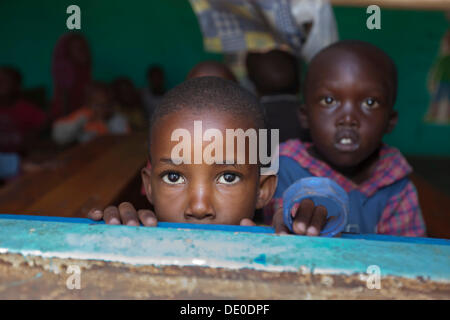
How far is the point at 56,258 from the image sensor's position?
1.48 feet

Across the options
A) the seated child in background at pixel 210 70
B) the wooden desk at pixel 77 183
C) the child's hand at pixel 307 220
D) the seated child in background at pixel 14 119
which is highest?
the seated child in background at pixel 210 70

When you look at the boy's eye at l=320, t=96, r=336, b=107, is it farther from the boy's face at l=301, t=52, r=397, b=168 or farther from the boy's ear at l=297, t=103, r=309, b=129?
the boy's ear at l=297, t=103, r=309, b=129

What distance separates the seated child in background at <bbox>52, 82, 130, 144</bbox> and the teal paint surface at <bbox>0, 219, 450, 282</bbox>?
7.86ft

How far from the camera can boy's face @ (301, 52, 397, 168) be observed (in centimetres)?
121

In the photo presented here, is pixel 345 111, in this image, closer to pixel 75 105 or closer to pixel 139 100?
pixel 75 105

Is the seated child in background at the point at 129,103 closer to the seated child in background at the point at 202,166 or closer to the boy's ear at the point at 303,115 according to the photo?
the boy's ear at the point at 303,115

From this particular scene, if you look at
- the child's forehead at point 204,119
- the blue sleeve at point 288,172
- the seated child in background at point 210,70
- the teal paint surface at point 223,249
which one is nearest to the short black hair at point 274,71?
the seated child in background at point 210,70

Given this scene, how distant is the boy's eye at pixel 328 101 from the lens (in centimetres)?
126

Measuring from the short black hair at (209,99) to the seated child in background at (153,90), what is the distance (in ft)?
13.7

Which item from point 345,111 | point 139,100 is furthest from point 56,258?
point 139,100

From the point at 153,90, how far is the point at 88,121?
2.11 m

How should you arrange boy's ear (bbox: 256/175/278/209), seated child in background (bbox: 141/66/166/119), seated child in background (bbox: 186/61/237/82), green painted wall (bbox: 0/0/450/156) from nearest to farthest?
1. boy's ear (bbox: 256/175/278/209)
2. seated child in background (bbox: 186/61/237/82)
3. seated child in background (bbox: 141/66/166/119)
4. green painted wall (bbox: 0/0/450/156)

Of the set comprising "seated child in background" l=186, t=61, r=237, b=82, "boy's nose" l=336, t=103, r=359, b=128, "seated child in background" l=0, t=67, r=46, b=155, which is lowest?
"seated child in background" l=0, t=67, r=46, b=155

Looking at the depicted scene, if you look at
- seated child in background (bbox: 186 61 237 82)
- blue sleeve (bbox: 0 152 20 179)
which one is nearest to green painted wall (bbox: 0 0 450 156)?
blue sleeve (bbox: 0 152 20 179)
